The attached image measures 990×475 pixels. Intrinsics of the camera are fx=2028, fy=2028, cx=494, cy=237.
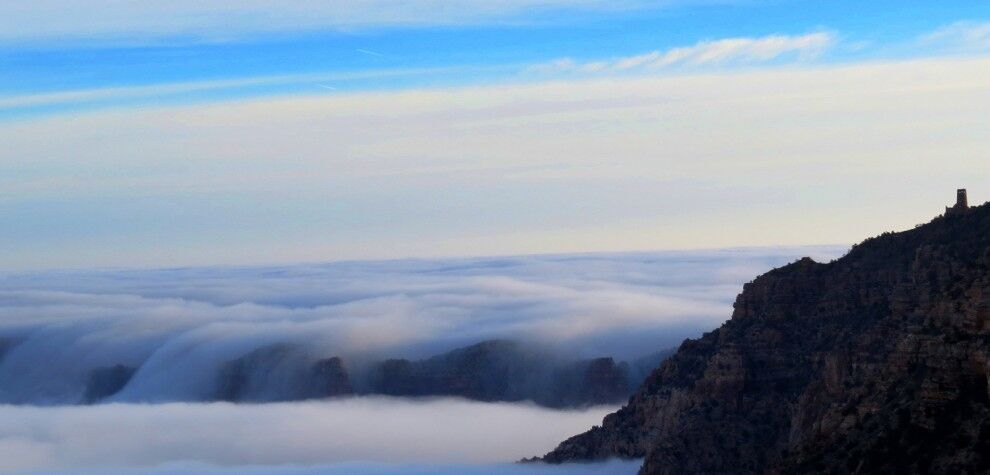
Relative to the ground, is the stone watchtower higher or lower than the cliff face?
higher

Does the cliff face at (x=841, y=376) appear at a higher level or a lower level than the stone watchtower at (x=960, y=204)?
lower

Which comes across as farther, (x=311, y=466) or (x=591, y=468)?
(x=311, y=466)

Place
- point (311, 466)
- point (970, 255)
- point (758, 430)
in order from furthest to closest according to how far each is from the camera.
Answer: point (311, 466)
point (758, 430)
point (970, 255)

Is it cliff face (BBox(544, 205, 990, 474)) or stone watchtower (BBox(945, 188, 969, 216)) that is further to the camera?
stone watchtower (BBox(945, 188, 969, 216))

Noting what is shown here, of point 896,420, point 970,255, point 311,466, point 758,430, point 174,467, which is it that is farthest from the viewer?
point 174,467

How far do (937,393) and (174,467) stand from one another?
5173 inches

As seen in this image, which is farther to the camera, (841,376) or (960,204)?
(960,204)

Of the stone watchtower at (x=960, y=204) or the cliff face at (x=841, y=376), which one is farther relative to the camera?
the stone watchtower at (x=960, y=204)

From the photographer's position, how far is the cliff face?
234ft

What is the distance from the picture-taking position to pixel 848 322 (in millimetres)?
105062

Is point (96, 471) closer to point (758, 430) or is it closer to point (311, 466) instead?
point (311, 466)

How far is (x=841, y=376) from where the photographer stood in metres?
93.4

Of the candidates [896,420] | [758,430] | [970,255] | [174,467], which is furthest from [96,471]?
[896,420]

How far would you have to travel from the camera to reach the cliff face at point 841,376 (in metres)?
71.2
